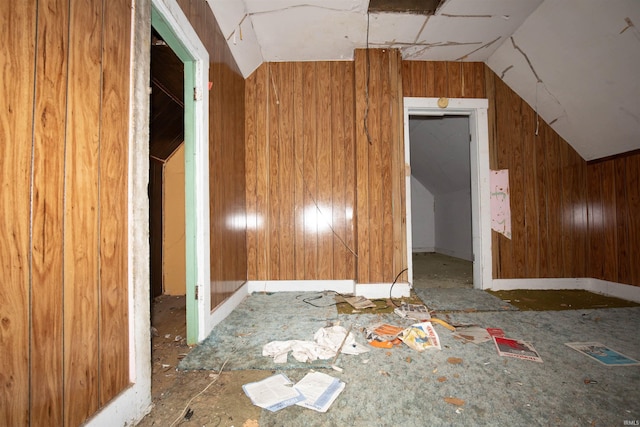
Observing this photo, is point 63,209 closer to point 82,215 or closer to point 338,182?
point 82,215

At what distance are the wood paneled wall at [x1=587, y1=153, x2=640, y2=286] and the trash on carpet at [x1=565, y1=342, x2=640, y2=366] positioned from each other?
1.59m

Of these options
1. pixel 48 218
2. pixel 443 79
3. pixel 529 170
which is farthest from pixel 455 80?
pixel 48 218

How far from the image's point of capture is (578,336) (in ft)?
5.93

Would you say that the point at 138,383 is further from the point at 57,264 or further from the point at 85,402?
the point at 57,264

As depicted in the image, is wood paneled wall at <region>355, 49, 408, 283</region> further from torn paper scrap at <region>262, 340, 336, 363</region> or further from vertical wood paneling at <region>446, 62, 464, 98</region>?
torn paper scrap at <region>262, 340, 336, 363</region>

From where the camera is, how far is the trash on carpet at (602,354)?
58.4 inches

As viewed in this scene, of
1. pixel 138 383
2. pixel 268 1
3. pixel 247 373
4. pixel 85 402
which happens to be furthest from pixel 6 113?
pixel 268 1

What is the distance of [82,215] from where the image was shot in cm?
92

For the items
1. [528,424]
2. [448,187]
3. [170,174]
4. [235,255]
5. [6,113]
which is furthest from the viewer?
[448,187]

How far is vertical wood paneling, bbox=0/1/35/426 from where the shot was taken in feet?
2.24

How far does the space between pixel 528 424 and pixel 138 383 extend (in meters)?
1.65

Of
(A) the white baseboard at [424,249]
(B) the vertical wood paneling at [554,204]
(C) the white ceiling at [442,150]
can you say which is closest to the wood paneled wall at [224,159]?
(C) the white ceiling at [442,150]

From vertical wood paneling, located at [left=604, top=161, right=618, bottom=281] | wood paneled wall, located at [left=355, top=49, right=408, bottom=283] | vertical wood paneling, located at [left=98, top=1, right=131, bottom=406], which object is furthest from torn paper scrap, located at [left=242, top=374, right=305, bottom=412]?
vertical wood paneling, located at [left=604, top=161, right=618, bottom=281]

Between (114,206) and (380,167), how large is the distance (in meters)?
2.38
